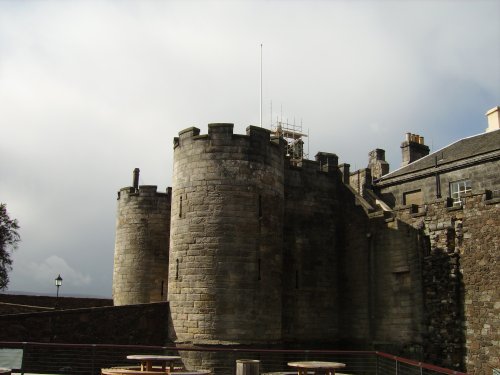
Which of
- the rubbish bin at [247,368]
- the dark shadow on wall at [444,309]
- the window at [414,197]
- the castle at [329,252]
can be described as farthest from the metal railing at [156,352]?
the window at [414,197]

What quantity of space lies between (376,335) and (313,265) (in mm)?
3461

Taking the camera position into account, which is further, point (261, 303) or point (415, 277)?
point (415, 277)

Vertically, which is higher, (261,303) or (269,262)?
(269,262)

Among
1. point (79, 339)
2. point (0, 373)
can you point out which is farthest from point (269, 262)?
point (0, 373)

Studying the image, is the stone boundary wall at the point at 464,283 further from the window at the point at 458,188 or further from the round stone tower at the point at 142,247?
the round stone tower at the point at 142,247

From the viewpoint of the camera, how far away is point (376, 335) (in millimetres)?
21047

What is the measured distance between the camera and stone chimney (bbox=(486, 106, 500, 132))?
2553 centimetres

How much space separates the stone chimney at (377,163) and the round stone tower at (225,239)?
1019cm

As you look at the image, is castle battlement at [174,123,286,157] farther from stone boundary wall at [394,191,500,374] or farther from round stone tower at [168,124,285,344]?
stone boundary wall at [394,191,500,374]

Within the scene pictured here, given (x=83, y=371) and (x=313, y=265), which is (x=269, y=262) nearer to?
(x=313, y=265)

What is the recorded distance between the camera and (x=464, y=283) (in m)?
18.1

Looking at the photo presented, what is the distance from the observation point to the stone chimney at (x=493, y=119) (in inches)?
1005

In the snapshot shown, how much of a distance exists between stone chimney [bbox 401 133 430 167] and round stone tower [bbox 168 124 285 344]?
1124 centimetres

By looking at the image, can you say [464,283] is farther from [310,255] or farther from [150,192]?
[150,192]
